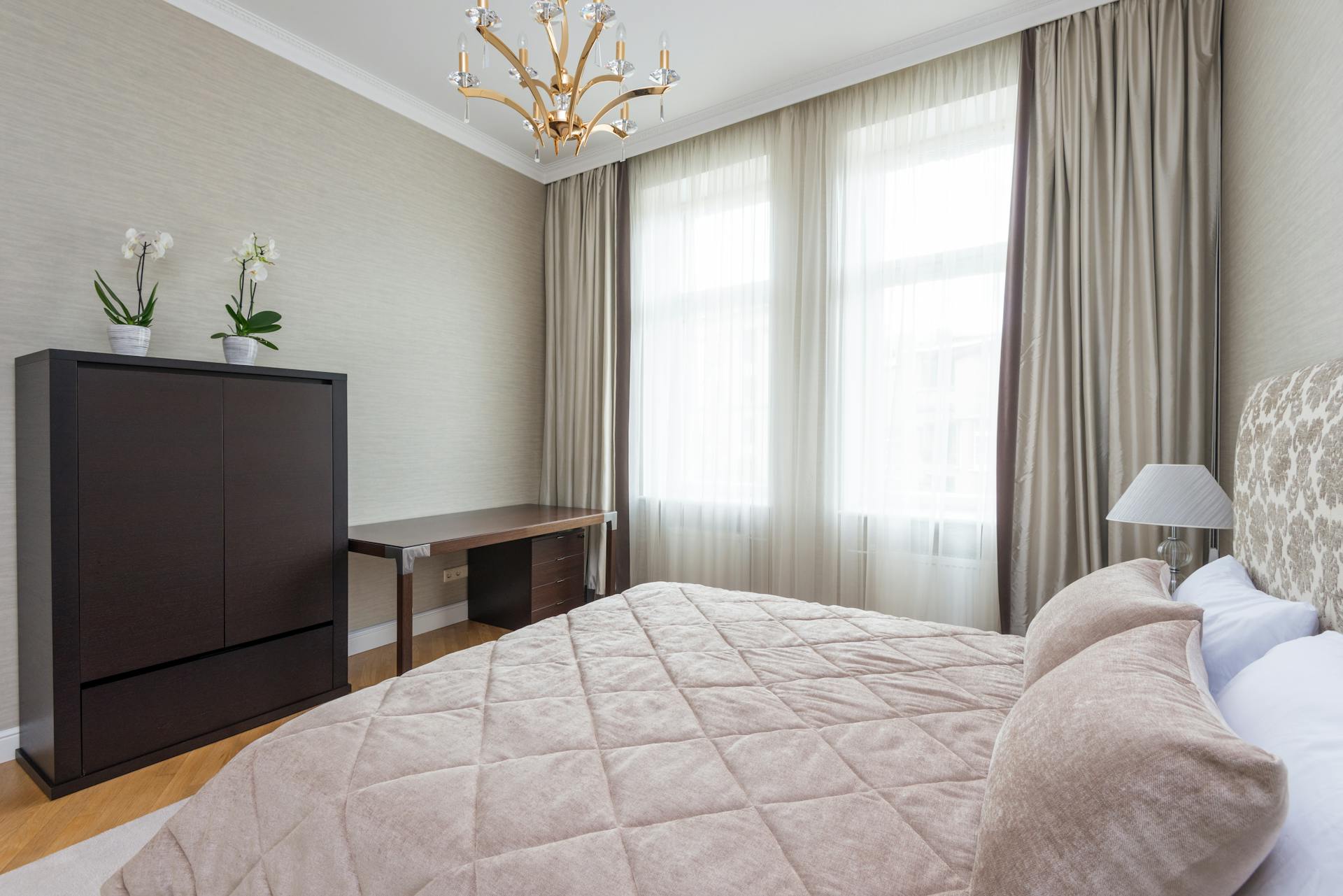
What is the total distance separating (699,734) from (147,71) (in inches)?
126

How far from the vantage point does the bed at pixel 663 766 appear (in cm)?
89

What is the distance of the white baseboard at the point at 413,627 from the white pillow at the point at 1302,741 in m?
3.16

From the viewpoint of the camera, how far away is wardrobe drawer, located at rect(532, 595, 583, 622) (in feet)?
11.8

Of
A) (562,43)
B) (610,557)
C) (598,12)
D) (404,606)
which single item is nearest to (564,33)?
(562,43)

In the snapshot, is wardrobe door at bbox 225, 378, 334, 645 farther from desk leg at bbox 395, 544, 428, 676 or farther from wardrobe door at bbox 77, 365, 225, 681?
desk leg at bbox 395, 544, 428, 676

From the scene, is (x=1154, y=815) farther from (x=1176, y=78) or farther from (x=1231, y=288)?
(x=1176, y=78)

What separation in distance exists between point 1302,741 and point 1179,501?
4.56ft

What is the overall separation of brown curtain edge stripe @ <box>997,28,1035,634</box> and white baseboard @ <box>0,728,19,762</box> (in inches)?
151

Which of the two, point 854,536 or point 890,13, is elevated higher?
point 890,13

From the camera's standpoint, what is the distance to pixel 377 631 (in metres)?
3.42

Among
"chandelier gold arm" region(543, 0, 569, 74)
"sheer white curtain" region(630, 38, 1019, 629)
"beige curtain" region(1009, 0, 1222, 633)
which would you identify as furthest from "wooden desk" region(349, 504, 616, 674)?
"beige curtain" region(1009, 0, 1222, 633)

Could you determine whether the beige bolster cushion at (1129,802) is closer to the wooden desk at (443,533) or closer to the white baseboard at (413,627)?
the wooden desk at (443,533)

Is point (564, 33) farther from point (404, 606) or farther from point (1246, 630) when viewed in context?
point (404, 606)

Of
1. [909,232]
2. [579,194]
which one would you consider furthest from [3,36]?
[909,232]
